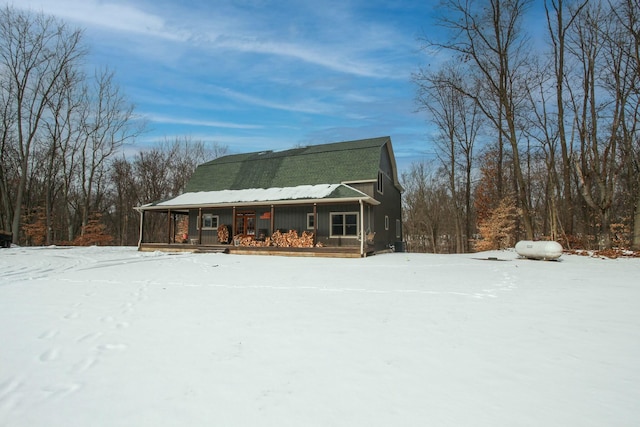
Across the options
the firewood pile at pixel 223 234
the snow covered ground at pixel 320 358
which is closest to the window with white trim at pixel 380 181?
the firewood pile at pixel 223 234

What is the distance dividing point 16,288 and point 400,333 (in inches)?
290

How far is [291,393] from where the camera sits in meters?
2.47

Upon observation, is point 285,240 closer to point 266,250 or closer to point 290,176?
point 266,250

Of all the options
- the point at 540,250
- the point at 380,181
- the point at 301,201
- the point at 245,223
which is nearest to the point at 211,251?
the point at 245,223

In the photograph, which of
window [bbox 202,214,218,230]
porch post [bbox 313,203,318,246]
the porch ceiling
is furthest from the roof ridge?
porch post [bbox 313,203,318,246]

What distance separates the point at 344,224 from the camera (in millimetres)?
15766

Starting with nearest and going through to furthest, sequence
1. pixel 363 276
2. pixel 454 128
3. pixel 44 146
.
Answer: pixel 363 276, pixel 454 128, pixel 44 146

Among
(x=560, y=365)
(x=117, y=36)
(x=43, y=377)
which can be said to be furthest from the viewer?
(x=117, y=36)

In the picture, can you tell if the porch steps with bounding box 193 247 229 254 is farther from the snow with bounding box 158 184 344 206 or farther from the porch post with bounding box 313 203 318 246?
the porch post with bounding box 313 203 318 246

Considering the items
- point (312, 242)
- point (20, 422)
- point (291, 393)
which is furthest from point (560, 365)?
point (312, 242)

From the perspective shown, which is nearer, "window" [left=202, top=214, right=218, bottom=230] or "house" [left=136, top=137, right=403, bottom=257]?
"house" [left=136, top=137, right=403, bottom=257]

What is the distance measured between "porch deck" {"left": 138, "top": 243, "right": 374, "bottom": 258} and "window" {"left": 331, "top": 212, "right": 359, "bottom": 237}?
1200 mm

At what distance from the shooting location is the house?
608 inches

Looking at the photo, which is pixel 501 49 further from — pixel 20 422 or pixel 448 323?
pixel 20 422
